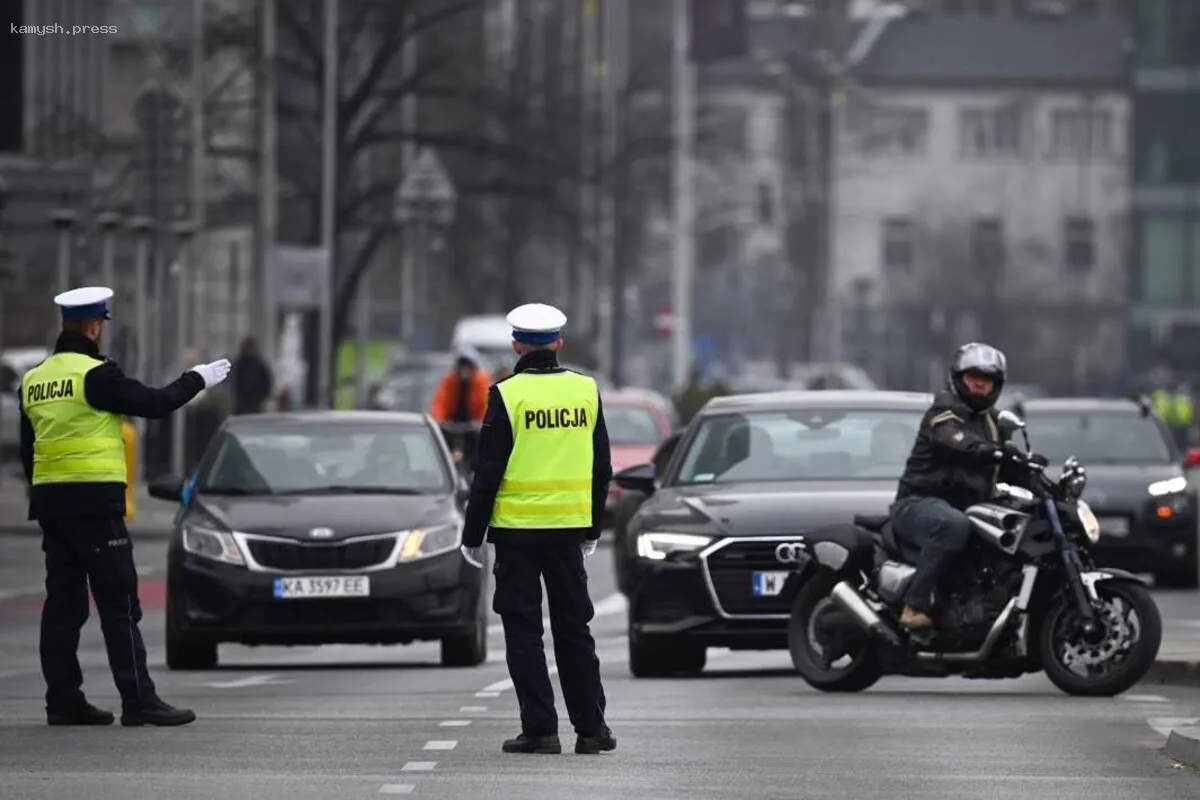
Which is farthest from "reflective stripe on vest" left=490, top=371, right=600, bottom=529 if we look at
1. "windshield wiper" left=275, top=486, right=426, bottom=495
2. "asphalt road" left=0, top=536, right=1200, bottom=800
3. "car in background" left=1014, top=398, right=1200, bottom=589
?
"car in background" left=1014, top=398, right=1200, bottom=589

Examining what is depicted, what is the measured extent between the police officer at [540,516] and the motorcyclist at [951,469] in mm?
3579

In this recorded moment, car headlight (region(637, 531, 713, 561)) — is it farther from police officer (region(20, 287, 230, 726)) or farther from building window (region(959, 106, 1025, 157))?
building window (region(959, 106, 1025, 157))

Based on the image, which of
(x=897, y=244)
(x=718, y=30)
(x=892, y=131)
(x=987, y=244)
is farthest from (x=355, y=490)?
(x=892, y=131)

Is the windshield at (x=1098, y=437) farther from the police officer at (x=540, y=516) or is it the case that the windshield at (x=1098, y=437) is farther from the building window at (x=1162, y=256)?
the building window at (x=1162, y=256)

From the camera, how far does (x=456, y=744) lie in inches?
525

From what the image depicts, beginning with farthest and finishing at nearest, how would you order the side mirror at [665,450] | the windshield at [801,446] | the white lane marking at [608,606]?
the white lane marking at [608,606] → the side mirror at [665,450] → the windshield at [801,446]

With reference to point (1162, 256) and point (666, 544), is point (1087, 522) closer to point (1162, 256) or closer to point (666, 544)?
point (666, 544)

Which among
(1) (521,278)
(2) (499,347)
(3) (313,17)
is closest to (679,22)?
(1) (521,278)

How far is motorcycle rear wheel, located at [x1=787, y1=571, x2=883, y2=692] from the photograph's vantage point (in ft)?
55.3

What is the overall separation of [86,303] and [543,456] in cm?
221

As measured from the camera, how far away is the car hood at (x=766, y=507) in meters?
17.9

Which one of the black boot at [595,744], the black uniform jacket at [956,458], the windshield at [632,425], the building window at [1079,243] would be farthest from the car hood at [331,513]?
the building window at [1079,243]

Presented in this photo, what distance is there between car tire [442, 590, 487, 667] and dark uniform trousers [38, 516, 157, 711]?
4.67 meters

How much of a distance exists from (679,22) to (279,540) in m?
59.3
